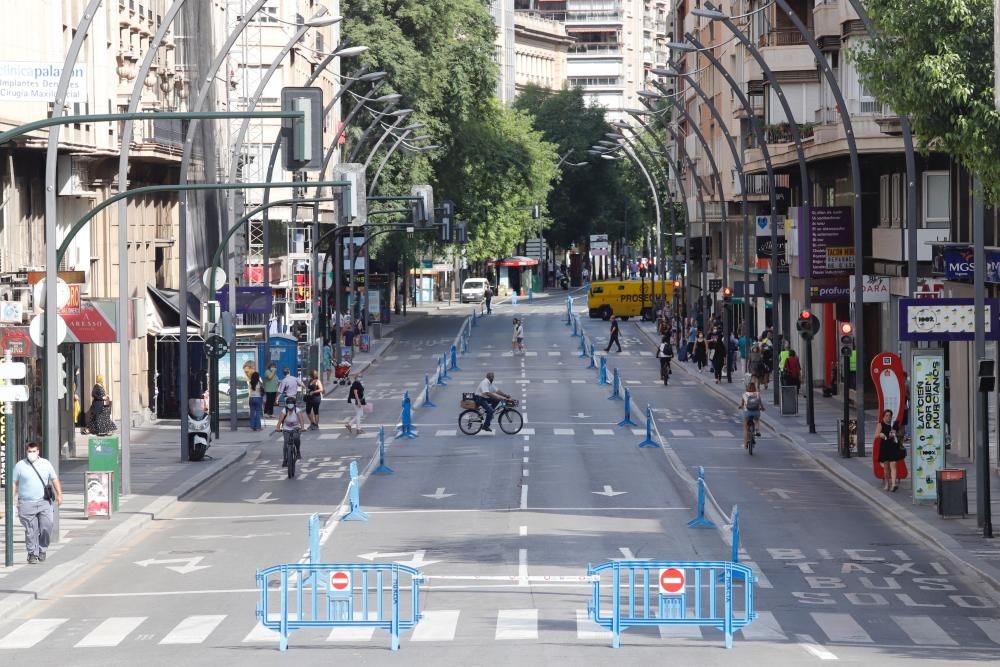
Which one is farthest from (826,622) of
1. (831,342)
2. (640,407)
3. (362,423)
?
(831,342)

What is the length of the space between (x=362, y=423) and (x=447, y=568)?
88.7ft

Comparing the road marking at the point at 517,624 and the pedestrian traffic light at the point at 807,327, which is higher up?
the pedestrian traffic light at the point at 807,327

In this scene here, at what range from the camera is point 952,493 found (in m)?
28.7

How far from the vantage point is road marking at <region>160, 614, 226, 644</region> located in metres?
18.8

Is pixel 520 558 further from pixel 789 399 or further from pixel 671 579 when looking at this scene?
pixel 789 399

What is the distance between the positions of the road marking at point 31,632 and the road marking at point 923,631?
29.9 feet

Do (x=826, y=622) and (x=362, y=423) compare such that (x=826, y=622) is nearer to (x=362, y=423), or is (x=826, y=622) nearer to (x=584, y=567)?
(x=584, y=567)

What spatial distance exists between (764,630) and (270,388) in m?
34.6

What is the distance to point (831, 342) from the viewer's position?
5975 cm

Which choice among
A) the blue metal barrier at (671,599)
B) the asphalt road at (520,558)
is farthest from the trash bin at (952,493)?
the blue metal barrier at (671,599)

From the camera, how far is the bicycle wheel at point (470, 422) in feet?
152

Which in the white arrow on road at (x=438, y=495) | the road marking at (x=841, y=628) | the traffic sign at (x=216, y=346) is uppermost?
the traffic sign at (x=216, y=346)

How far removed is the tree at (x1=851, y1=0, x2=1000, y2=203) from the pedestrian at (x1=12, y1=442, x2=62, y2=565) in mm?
12485

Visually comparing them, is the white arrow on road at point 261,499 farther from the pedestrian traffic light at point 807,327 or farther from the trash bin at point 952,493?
the pedestrian traffic light at point 807,327
